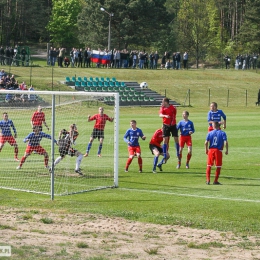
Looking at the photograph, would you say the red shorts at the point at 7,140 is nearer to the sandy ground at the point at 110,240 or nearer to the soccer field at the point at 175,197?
the soccer field at the point at 175,197

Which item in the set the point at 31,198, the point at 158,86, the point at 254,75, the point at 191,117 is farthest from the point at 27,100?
the point at 254,75

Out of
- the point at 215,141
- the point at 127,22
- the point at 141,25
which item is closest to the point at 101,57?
the point at 127,22

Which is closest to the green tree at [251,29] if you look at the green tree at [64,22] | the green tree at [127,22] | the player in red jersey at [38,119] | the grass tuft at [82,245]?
the green tree at [127,22]

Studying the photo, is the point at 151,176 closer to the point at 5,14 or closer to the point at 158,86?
the point at 158,86

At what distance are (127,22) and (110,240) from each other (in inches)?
3279

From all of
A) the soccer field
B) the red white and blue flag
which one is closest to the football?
the red white and blue flag

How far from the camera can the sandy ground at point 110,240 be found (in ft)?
39.7

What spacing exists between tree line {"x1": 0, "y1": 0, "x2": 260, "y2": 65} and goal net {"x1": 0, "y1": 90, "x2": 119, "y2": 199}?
68480 millimetres

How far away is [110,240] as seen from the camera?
43.3 ft

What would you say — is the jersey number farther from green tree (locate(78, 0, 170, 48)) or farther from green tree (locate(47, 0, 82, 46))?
green tree (locate(47, 0, 82, 46))

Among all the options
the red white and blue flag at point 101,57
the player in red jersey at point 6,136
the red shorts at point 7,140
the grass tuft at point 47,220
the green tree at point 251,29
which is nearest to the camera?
the grass tuft at point 47,220

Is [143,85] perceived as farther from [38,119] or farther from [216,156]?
[216,156]

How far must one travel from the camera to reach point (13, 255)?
1152cm

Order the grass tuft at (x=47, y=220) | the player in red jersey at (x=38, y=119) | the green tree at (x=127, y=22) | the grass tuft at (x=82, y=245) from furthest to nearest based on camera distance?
the green tree at (x=127, y=22) < the player in red jersey at (x=38, y=119) < the grass tuft at (x=47, y=220) < the grass tuft at (x=82, y=245)
